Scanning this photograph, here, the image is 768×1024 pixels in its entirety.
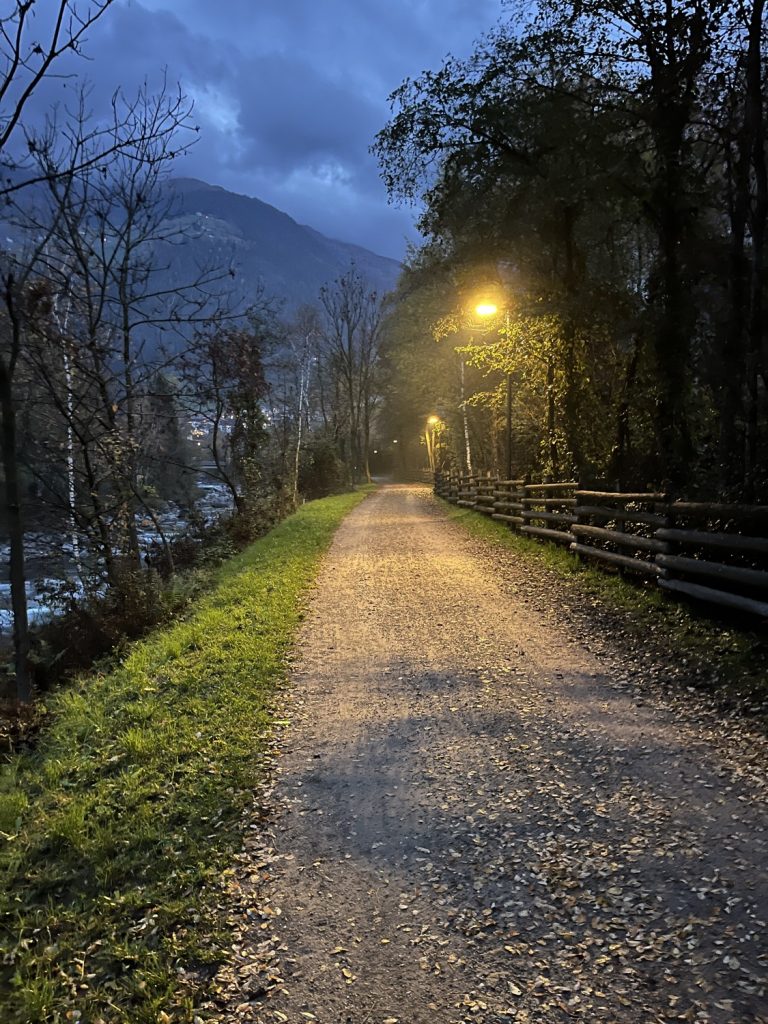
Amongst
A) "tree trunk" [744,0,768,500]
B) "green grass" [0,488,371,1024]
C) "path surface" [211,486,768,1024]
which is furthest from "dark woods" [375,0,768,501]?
"green grass" [0,488,371,1024]

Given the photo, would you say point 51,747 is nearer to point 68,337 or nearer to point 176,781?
point 176,781

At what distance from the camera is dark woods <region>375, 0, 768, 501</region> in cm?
835

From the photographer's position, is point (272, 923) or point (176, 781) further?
point (176, 781)

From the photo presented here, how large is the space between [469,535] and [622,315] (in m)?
6.97

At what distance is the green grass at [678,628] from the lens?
16.5 ft

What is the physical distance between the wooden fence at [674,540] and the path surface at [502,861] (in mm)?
1535

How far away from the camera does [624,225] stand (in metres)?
12.8

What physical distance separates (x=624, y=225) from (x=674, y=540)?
341 inches

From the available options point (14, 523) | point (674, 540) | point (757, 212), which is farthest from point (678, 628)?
point (14, 523)

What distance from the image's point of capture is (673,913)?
2572mm

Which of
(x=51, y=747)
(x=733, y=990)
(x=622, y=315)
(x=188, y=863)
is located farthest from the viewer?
(x=622, y=315)

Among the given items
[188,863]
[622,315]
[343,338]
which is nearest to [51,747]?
[188,863]

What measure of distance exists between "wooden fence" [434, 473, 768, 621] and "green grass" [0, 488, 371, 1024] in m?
4.51

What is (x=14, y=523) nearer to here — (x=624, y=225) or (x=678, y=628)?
(x=678, y=628)
